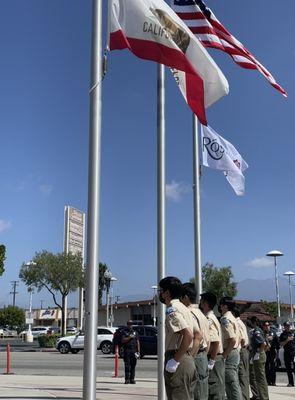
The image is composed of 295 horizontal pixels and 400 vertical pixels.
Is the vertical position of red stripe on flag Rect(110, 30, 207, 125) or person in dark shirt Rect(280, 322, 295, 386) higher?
red stripe on flag Rect(110, 30, 207, 125)

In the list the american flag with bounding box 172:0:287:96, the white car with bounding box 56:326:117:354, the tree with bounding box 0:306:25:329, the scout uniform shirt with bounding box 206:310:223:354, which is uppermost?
the american flag with bounding box 172:0:287:96

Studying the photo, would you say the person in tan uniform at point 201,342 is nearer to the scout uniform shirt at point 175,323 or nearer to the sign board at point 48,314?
the scout uniform shirt at point 175,323

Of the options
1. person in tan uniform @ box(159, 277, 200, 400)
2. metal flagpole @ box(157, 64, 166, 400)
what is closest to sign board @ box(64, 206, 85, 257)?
metal flagpole @ box(157, 64, 166, 400)

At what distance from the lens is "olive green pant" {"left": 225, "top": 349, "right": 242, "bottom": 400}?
29.4ft

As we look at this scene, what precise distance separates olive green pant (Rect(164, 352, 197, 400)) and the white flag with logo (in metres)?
7.70

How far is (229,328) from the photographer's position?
30.1 ft

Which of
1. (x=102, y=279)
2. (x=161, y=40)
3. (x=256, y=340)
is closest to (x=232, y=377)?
(x=256, y=340)

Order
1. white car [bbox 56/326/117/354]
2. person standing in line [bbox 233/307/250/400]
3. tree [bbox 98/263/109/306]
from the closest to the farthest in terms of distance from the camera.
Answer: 1. person standing in line [bbox 233/307/250/400]
2. white car [bbox 56/326/117/354]
3. tree [bbox 98/263/109/306]

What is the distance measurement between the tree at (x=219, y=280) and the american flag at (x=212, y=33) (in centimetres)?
4332

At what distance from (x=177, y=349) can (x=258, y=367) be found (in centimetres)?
605

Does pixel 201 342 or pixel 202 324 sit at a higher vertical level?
Answer: pixel 202 324

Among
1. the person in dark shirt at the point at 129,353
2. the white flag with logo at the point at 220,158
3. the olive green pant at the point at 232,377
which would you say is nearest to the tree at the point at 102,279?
the person in dark shirt at the point at 129,353

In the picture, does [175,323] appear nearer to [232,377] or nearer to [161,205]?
[232,377]

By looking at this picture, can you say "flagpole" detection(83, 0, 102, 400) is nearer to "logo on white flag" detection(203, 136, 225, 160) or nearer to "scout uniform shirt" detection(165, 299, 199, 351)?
"scout uniform shirt" detection(165, 299, 199, 351)
